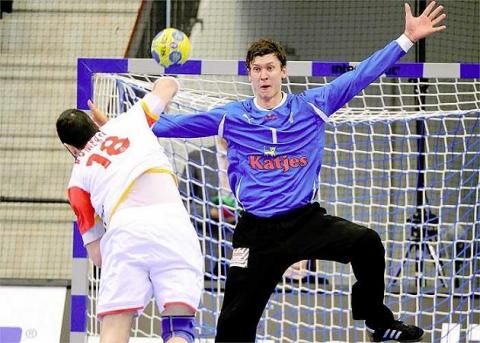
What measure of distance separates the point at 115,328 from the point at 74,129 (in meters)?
0.92

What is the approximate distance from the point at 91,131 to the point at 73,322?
1721 millimetres

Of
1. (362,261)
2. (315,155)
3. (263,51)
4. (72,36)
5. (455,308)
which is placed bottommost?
(455,308)

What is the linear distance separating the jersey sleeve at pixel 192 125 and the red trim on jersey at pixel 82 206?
0.84 m

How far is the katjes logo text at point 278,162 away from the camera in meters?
5.56

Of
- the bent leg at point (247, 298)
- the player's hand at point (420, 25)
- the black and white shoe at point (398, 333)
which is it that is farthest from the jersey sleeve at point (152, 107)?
the black and white shoe at point (398, 333)

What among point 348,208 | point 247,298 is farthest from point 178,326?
point 348,208

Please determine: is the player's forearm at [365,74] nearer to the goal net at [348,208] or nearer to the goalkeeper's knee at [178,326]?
the goal net at [348,208]

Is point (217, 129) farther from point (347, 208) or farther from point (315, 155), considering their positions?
point (347, 208)

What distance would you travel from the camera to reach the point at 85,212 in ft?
16.3

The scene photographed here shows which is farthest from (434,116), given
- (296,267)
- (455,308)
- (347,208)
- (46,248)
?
(46,248)

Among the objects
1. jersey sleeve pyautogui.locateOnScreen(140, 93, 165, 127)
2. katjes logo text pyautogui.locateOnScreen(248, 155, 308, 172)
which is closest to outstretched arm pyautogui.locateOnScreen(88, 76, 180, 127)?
jersey sleeve pyautogui.locateOnScreen(140, 93, 165, 127)

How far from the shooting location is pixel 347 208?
30.1ft

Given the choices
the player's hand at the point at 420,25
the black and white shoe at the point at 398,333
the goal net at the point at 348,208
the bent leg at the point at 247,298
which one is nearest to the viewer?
the bent leg at the point at 247,298

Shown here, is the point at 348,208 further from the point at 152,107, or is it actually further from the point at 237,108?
the point at 152,107
